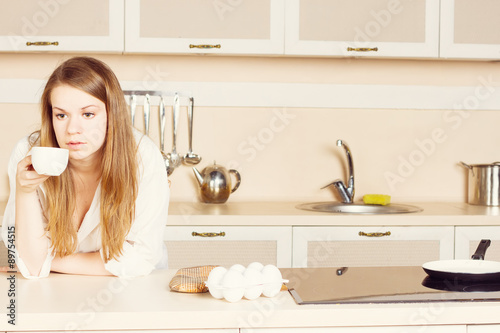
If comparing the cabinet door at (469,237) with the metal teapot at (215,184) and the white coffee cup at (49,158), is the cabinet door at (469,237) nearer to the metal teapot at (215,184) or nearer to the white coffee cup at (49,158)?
the metal teapot at (215,184)

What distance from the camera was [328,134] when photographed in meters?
3.06

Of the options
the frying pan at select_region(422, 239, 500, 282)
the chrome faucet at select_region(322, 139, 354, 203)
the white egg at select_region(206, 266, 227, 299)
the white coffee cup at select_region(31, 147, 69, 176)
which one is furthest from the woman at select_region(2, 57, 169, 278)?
the chrome faucet at select_region(322, 139, 354, 203)

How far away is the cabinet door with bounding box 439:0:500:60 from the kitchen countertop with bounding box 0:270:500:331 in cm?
184

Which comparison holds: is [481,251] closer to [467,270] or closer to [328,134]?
[467,270]

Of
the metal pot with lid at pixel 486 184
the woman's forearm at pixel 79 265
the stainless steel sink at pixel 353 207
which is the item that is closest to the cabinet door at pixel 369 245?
the stainless steel sink at pixel 353 207

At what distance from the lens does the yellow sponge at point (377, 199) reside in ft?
9.54

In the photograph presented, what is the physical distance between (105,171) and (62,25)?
4.36 ft

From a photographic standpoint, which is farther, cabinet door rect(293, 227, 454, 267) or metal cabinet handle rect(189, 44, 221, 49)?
metal cabinet handle rect(189, 44, 221, 49)

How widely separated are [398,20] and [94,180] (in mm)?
1679

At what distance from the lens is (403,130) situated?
10.1 ft

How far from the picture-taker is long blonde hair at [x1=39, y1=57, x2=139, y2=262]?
4.87ft

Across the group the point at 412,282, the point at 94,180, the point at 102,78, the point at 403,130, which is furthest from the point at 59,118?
the point at 403,130

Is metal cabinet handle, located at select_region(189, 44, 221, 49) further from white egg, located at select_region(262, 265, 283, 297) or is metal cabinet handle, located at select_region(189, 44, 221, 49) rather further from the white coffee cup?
white egg, located at select_region(262, 265, 283, 297)

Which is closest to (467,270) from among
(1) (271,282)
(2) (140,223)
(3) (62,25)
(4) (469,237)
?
(1) (271,282)
